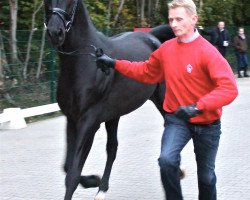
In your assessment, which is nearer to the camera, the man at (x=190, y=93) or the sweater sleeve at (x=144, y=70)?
the man at (x=190, y=93)

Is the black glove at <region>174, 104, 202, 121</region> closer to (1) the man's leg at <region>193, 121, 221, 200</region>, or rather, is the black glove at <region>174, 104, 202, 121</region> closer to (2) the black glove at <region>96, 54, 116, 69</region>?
(1) the man's leg at <region>193, 121, 221, 200</region>

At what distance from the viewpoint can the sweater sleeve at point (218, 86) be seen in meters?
4.38

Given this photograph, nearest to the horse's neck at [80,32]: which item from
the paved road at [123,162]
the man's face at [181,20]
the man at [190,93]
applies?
the man at [190,93]

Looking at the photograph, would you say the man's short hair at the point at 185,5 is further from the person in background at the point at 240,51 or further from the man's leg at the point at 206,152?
the person in background at the point at 240,51

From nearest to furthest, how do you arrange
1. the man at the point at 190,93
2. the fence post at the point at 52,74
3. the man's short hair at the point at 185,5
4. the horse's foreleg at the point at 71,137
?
the man at the point at 190,93 → the man's short hair at the point at 185,5 → the horse's foreleg at the point at 71,137 → the fence post at the point at 52,74

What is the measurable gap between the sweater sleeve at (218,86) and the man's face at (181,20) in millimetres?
266

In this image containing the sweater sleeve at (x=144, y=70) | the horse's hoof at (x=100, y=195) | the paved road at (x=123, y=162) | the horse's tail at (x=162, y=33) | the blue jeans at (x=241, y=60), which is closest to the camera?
the sweater sleeve at (x=144, y=70)

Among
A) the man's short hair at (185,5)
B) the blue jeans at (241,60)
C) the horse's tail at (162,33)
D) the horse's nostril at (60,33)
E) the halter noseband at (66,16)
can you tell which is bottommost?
the blue jeans at (241,60)

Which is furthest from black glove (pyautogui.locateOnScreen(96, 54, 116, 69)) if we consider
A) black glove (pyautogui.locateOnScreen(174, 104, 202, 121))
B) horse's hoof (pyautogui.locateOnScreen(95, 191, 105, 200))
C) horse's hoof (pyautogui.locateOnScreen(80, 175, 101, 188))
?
horse's hoof (pyautogui.locateOnScreen(95, 191, 105, 200))

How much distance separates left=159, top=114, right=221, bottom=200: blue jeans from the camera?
15.3 feet

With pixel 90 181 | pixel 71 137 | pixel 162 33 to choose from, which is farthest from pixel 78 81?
pixel 162 33

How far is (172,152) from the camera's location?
4660 mm

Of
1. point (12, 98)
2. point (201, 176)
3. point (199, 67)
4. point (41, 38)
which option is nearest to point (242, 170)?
point (201, 176)

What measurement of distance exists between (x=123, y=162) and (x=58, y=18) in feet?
11.7
